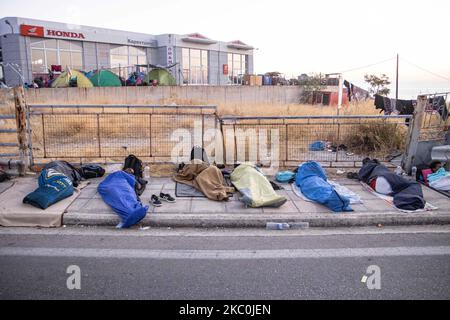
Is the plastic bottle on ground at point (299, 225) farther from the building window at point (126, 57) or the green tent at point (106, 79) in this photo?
the building window at point (126, 57)

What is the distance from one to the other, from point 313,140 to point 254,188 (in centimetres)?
381

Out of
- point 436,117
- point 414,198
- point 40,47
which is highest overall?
point 40,47

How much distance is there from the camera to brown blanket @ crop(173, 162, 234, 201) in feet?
21.7

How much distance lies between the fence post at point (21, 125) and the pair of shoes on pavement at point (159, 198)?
10.9ft

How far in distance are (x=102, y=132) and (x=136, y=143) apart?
2425 millimetres

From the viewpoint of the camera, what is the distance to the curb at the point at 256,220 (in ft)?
18.7

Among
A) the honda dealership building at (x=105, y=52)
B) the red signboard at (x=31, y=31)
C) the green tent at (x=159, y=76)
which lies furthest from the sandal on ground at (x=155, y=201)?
the red signboard at (x=31, y=31)

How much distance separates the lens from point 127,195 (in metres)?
6.07

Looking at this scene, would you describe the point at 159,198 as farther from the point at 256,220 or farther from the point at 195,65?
the point at 195,65

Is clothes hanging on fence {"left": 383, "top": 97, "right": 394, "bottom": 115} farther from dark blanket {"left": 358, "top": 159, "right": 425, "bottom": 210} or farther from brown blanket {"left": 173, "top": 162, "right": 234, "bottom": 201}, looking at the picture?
brown blanket {"left": 173, "top": 162, "right": 234, "bottom": 201}

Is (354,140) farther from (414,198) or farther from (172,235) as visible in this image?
(172,235)

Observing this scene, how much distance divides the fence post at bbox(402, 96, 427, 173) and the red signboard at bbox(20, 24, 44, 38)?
110ft
